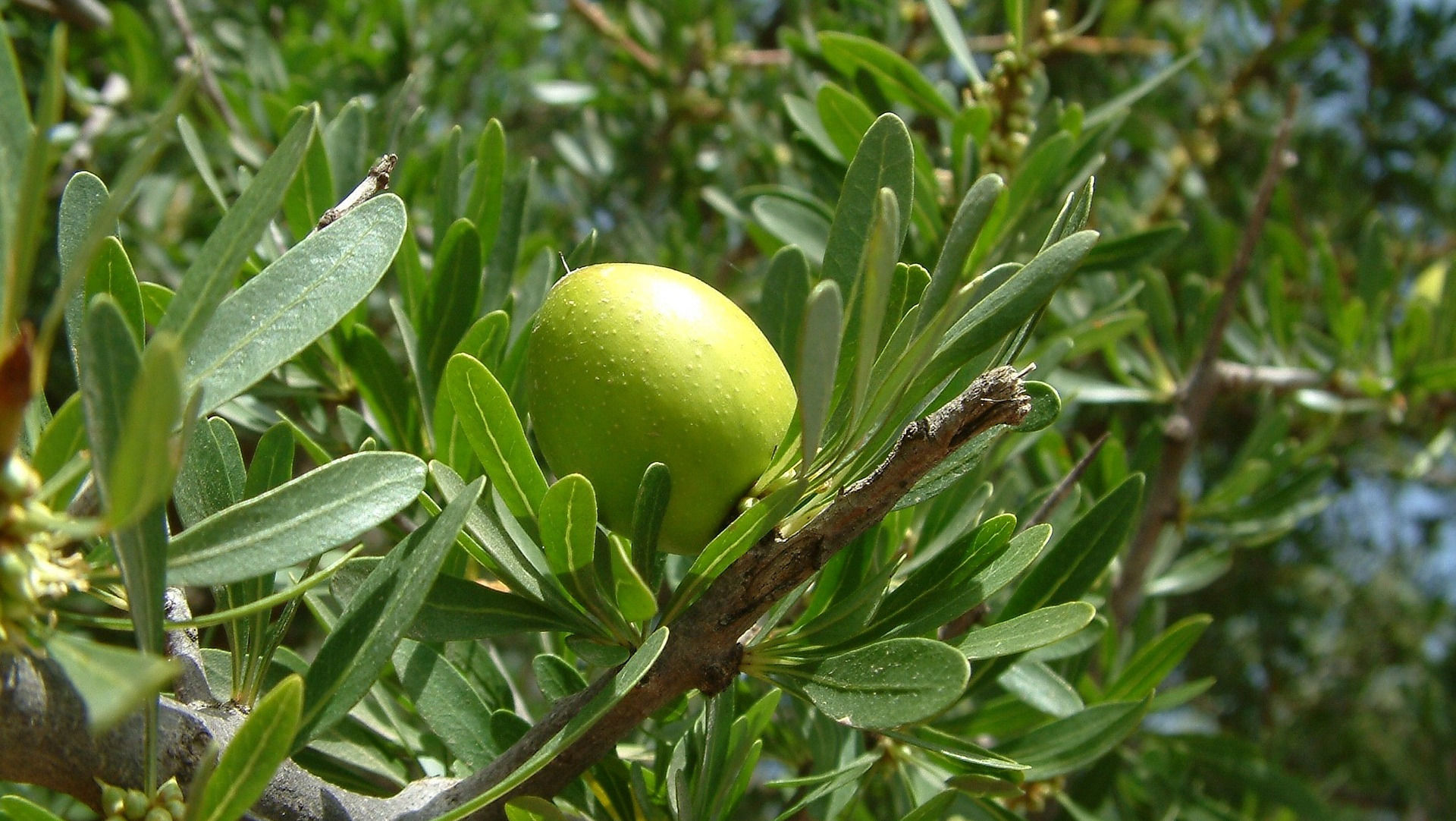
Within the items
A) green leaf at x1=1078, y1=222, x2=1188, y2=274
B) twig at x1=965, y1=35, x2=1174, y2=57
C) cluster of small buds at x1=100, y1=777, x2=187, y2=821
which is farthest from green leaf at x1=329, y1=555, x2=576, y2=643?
twig at x1=965, y1=35, x2=1174, y2=57

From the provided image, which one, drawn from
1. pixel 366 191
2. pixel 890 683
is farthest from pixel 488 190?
pixel 890 683

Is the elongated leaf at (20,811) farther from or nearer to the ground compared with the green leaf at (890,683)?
farther from the ground

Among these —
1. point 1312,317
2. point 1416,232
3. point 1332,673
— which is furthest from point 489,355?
point 1332,673

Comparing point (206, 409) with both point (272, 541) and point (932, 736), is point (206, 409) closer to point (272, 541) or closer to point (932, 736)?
point (272, 541)

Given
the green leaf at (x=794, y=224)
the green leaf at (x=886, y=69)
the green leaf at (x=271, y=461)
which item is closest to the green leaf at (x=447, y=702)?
the green leaf at (x=271, y=461)

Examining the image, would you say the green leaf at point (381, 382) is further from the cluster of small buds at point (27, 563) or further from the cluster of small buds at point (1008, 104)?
the cluster of small buds at point (1008, 104)

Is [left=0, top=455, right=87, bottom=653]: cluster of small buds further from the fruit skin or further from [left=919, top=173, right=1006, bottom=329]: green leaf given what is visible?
[left=919, top=173, right=1006, bottom=329]: green leaf
